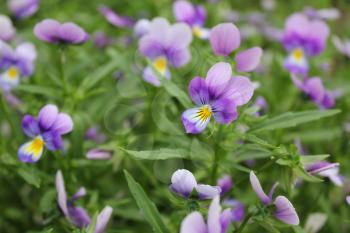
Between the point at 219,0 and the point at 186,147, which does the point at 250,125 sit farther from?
the point at 219,0

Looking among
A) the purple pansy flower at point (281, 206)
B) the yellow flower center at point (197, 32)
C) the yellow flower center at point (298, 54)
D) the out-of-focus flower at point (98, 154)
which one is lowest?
the yellow flower center at point (298, 54)

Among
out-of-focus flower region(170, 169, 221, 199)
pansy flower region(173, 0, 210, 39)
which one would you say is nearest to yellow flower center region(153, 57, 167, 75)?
pansy flower region(173, 0, 210, 39)

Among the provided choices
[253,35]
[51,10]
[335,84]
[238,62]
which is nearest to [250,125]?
[238,62]

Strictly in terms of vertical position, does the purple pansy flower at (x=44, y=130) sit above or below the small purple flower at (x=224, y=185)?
above

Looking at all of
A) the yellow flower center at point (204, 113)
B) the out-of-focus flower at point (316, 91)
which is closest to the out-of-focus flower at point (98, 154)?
the yellow flower center at point (204, 113)

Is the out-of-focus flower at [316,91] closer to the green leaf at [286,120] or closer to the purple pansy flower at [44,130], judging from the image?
the green leaf at [286,120]

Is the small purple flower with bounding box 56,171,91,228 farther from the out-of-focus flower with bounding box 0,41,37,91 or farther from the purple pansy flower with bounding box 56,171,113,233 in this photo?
the out-of-focus flower with bounding box 0,41,37,91

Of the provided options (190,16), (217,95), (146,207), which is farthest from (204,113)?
(190,16)

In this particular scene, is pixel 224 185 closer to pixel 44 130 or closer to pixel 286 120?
pixel 286 120
